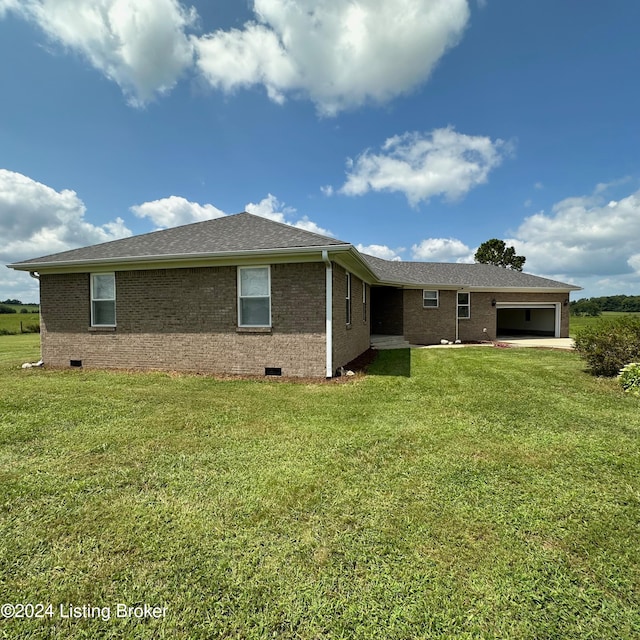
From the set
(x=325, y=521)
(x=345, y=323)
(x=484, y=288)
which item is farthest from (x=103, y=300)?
(x=484, y=288)

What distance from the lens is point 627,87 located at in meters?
11.4

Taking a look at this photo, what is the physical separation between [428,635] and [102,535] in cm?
243

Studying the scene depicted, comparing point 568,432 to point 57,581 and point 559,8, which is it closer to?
point 57,581

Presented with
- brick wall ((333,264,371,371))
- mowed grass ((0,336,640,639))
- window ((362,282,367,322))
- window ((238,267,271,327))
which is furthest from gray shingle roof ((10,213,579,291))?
mowed grass ((0,336,640,639))

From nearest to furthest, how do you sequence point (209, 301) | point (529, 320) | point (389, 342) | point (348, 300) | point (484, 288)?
1. point (209, 301)
2. point (348, 300)
3. point (389, 342)
4. point (484, 288)
5. point (529, 320)

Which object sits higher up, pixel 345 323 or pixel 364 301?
pixel 364 301

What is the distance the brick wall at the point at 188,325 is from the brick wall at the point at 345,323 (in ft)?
1.90

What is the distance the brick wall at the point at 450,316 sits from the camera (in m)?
17.0

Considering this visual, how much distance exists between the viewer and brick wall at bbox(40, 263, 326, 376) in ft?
28.2

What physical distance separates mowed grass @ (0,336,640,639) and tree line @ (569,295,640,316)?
149 feet

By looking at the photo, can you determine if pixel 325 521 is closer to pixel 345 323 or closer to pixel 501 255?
pixel 345 323

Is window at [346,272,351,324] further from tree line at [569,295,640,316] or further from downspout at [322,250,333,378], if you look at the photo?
tree line at [569,295,640,316]

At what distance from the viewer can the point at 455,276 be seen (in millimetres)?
19484

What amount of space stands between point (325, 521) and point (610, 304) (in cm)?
6619
